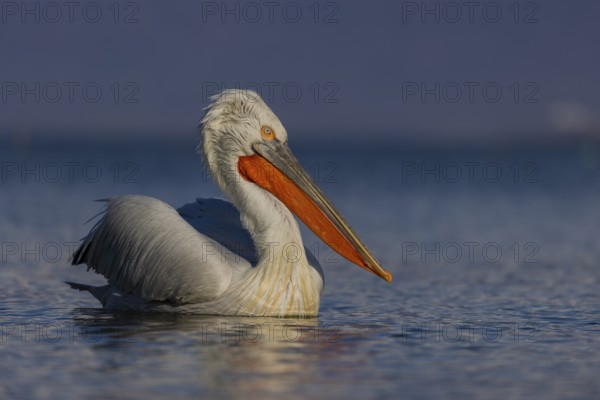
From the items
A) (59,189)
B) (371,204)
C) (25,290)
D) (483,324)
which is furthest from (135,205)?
(59,189)

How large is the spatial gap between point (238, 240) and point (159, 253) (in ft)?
2.02

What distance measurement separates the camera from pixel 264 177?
8.02 metres

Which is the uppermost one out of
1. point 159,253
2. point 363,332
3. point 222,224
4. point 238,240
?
point 222,224

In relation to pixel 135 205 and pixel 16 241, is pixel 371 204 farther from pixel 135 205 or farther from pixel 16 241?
pixel 135 205

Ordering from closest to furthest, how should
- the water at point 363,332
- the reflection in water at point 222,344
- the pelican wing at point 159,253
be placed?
the water at point 363,332, the reflection in water at point 222,344, the pelican wing at point 159,253

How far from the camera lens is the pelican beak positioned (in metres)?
7.90

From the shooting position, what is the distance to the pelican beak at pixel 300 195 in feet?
25.9

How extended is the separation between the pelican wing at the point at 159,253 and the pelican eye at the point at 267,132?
0.76 metres
